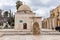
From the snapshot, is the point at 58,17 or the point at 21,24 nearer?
the point at 21,24

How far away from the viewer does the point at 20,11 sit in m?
28.5

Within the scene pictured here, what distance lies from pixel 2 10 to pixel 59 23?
2555 cm

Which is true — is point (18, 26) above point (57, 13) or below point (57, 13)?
below

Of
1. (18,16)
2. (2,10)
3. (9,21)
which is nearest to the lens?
(18,16)

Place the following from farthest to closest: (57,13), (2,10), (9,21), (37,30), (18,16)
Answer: (2,10), (9,21), (57,13), (18,16), (37,30)

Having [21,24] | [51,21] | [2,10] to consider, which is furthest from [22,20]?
[2,10]

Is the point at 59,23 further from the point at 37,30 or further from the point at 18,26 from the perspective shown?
the point at 37,30

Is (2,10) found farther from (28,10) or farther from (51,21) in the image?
(28,10)

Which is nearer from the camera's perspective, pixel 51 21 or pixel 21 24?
pixel 21 24

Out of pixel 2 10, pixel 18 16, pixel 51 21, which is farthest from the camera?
pixel 2 10

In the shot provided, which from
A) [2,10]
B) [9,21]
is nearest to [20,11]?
[9,21]

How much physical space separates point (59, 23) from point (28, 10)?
9889 mm

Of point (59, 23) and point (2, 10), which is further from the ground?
point (2, 10)

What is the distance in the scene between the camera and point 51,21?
3503 cm
